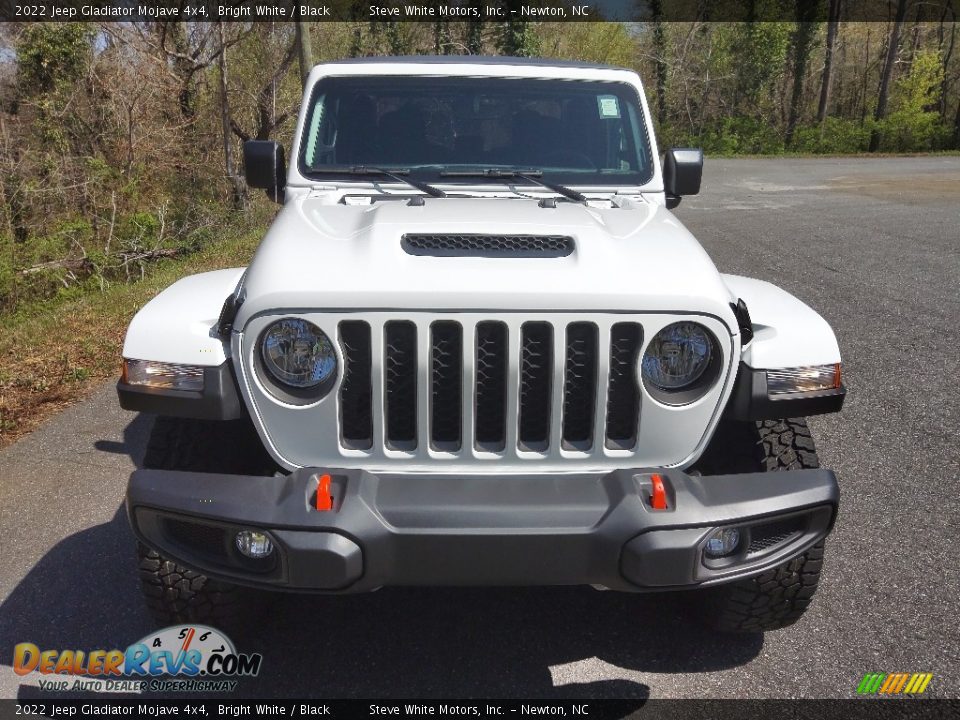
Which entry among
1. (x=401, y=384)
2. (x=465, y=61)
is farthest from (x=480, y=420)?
(x=465, y=61)

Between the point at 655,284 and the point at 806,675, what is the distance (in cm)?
146

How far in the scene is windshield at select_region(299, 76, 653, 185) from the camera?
12.2 feet

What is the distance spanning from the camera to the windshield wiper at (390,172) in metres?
3.50

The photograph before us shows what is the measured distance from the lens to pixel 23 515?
3912mm

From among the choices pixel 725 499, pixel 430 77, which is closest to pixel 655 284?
pixel 725 499

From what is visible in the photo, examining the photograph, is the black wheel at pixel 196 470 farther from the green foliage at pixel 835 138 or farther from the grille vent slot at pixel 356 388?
the green foliage at pixel 835 138

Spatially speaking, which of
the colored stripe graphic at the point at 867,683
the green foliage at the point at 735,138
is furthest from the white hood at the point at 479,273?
the green foliage at the point at 735,138

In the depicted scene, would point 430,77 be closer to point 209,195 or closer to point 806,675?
point 806,675

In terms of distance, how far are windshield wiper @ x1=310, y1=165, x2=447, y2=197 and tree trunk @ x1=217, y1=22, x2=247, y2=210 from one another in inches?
735

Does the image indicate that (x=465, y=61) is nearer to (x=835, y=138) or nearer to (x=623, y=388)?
(x=623, y=388)

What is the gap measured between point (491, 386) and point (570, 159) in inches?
66.0

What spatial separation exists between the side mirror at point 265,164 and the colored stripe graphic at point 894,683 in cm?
306

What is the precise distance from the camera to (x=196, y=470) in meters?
2.68

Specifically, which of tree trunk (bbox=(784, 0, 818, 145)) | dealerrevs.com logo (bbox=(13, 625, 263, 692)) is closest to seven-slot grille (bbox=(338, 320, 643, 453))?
dealerrevs.com logo (bbox=(13, 625, 263, 692))
